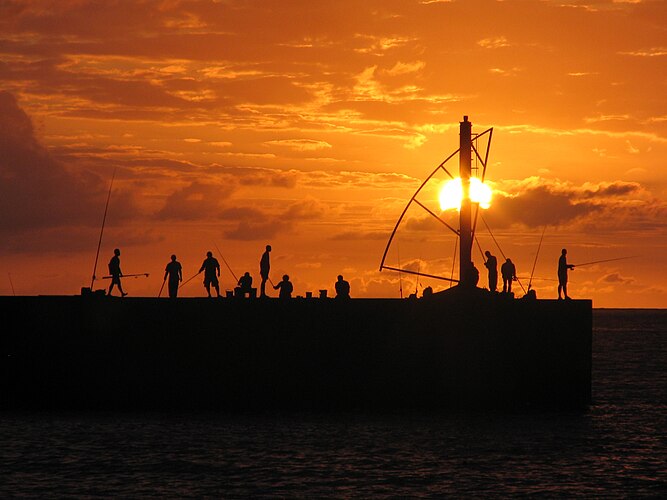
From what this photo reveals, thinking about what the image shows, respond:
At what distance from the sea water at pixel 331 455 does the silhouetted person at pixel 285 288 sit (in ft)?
14.3

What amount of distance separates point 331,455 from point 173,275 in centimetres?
1075

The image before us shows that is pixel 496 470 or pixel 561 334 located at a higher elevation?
pixel 561 334

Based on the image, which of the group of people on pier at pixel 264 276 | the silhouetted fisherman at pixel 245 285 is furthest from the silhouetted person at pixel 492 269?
the silhouetted fisherman at pixel 245 285

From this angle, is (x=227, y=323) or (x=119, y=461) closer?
(x=119, y=461)

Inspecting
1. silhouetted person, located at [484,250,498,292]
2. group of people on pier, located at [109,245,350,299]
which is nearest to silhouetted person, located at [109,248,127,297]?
group of people on pier, located at [109,245,350,299]

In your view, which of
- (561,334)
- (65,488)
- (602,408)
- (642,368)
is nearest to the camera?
(65,488)

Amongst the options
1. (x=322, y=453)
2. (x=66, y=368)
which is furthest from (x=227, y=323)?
(x=322, y=453)

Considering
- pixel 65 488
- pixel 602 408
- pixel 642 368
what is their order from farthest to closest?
1. pixel 642 368
2. pixel 602 408
3. pixel 65 488

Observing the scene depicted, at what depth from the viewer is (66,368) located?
40688 millimetres

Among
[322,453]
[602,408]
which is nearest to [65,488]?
[322,453]

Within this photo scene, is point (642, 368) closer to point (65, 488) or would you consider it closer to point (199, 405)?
point (199, 405)

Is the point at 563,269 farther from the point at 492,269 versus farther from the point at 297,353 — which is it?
the point at 297,353

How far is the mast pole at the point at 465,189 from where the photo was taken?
142ft

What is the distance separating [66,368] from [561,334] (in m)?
17.8
